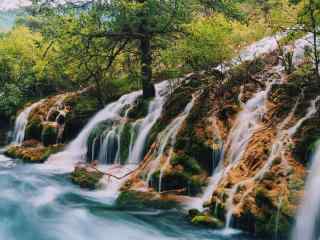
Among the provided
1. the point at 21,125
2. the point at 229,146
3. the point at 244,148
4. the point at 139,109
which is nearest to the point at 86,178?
the point at 139,109

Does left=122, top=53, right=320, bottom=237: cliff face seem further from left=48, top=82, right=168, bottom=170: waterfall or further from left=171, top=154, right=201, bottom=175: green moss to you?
left=48, top=82, right=168, bottom=170: waterfall

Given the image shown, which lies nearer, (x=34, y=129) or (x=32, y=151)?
(x=32, y=151)

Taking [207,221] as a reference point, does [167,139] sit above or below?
above

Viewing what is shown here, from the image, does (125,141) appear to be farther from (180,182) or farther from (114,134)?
(180,182)

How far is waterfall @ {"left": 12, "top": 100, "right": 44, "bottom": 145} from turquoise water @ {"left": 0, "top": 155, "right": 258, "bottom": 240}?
850 centimetres

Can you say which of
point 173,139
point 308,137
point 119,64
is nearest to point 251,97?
point 173,139

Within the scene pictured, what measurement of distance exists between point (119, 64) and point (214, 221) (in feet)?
50.8

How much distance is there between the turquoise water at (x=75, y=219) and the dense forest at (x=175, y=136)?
47 millimetres

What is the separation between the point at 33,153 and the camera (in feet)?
67.6

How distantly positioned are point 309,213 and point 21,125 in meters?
18.6

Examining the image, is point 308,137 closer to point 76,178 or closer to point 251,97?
point 251,97

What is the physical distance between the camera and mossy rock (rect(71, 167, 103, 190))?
14884 millimetres

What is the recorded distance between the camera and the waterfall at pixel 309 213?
30.6ft

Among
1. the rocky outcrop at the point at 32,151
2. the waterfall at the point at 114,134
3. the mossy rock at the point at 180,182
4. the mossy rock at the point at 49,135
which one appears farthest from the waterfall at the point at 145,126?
the mossy rock at the point at 49,135
